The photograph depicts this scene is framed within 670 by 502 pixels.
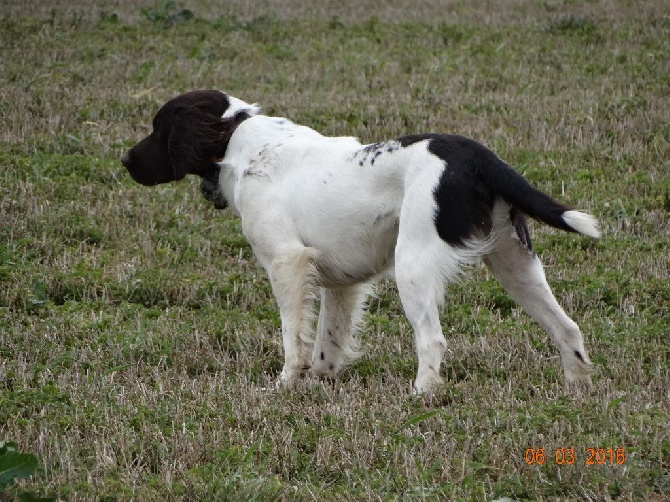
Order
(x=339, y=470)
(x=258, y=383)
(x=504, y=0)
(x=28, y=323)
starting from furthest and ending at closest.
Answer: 1. (x=504, y=0)
2. (x=28, y=323)
3. (x=258, y=383)
4. (x=339, y=470)

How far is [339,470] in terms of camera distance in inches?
158

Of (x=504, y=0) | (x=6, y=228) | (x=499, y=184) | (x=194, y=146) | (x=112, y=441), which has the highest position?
(x=499, y=184)

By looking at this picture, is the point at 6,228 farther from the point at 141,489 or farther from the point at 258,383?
the point at 141,489

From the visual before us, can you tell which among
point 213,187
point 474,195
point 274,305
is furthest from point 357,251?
point 274,305

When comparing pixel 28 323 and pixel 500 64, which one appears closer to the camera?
pixel 28 323

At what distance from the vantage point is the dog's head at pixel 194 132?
5.70 m

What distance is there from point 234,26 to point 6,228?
314 inches

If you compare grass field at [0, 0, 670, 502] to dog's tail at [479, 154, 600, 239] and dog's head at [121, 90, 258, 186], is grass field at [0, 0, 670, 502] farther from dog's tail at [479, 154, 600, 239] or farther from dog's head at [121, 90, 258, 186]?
dog's head at [121, 90, 258, 186]

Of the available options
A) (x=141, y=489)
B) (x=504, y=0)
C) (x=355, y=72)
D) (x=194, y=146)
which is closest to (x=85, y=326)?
(x=194, y=146)

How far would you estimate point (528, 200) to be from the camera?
4770mm

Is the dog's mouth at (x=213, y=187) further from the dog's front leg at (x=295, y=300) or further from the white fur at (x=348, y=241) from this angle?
the dog's front leg at (x=295, y=300)
